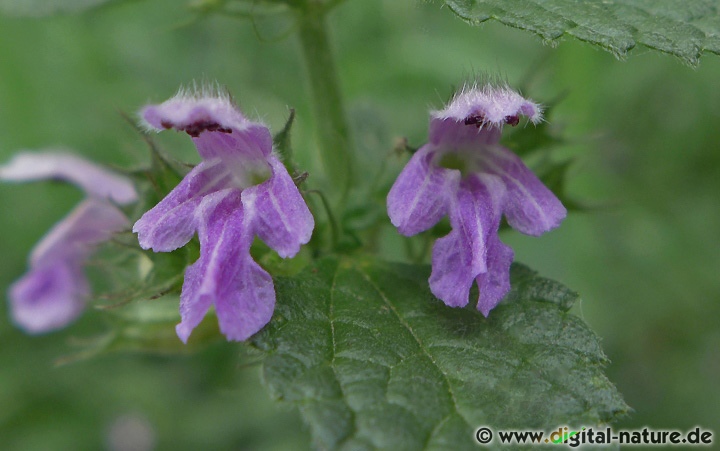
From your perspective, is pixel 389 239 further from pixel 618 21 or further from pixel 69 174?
pixel 618 21

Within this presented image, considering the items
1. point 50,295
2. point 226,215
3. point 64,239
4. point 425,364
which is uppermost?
point 226,215

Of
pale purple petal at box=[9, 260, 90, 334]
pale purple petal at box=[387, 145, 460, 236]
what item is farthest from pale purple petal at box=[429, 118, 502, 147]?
pale purple petal at box=[9, 260, 90, 334]

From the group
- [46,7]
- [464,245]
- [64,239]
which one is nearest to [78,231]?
[64,239]

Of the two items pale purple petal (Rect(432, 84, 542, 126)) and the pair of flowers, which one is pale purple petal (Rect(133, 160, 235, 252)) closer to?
the pair of flowers

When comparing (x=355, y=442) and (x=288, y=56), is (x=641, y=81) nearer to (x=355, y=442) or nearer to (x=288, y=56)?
(x=288, y=56)

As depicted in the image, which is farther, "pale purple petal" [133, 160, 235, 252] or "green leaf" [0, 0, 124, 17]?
"green leaf" [0, 0, 124, 17]
